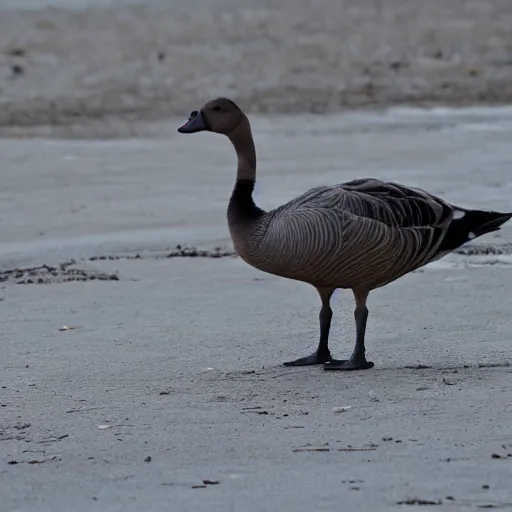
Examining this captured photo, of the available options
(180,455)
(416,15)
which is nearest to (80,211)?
(180,455)

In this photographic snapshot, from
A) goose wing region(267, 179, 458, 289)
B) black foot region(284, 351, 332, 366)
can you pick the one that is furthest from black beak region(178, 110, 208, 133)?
black foot region(284, 351, 332, 366)

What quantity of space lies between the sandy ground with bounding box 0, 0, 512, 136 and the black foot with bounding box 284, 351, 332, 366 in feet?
30.4

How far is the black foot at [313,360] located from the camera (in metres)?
7.11

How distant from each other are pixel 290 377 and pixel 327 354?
0.39 m

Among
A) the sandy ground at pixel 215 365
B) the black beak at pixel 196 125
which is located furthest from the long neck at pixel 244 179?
the sandy ground at pixel 215 365

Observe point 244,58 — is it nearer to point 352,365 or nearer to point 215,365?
point 215,365

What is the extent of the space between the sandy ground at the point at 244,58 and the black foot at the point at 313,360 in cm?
925

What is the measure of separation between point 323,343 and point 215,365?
55 centimetres

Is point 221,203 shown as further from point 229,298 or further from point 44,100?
point 44,100

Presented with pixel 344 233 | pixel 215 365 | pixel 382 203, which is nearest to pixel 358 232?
pixel 344 233

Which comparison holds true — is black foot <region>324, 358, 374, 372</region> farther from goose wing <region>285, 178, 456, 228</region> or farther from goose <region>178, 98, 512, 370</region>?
goose wing <region>285, 178, 456, 228</region>

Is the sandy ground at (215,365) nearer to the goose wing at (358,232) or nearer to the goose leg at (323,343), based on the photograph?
the goose leg at (323,343)

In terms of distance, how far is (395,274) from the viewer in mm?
7027

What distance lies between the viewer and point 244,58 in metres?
21.7
